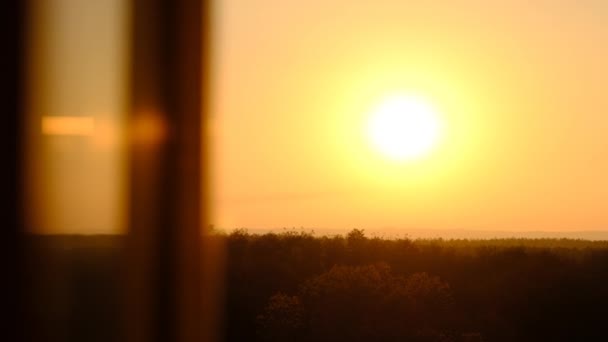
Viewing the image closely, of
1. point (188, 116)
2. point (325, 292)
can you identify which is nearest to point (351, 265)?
point (325, 292)

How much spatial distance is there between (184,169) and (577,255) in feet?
51.9

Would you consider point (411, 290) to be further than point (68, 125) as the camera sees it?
Yes

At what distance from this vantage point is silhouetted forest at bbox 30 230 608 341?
14.1m

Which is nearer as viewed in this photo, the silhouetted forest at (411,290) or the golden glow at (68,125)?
the golden glow at (68,125)

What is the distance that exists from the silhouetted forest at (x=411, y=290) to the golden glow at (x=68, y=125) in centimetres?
974

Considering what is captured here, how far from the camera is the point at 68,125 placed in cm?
197

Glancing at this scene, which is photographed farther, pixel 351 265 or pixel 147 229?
pixel 351 265

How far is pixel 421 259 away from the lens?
737 inches

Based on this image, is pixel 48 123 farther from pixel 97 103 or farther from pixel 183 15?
pixel 183 15

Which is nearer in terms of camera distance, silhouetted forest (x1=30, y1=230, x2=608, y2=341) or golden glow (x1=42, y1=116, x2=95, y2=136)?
golden glow (x1=42, y1=116, x2=95, y2=136)

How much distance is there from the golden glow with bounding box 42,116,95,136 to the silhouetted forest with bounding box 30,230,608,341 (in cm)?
974

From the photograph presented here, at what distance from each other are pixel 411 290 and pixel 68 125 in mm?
14201

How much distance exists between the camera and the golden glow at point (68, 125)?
75.2 inches

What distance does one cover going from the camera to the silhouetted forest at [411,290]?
46.4 ft
